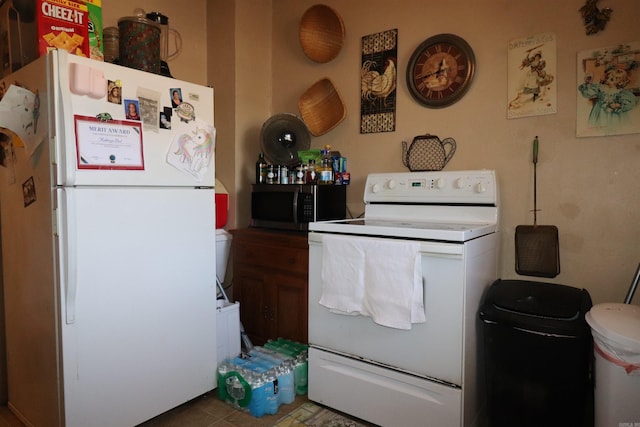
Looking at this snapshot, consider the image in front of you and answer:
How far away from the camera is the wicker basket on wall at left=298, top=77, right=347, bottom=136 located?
107 inches

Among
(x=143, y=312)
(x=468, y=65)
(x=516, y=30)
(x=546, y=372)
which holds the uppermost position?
(x=516, y=30)

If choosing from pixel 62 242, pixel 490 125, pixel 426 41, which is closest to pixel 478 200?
pixel 490 125

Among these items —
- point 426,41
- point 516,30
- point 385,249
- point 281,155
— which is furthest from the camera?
point 281,155

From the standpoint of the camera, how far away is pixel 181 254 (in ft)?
6.26

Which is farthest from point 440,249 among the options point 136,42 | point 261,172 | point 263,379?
point 136,42

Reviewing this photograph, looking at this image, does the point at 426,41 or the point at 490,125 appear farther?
the point at 426,41

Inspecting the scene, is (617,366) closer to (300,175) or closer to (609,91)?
(609,91)

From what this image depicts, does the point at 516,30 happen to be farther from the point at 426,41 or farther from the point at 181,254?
the point at 181,254

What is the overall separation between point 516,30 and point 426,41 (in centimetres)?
48

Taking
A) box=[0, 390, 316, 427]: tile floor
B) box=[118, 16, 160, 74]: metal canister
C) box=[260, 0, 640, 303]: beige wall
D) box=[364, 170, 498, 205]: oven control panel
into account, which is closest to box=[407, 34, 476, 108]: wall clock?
box=[260, 0, 640, 303]: beige wall

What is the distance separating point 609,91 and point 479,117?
0.58 metres

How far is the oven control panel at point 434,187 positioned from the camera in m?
1.99

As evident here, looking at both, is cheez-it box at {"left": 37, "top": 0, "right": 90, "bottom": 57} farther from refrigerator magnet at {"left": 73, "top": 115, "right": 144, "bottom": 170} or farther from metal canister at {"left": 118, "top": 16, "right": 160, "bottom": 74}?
refrigerator magnet at {"left": 73, "top": 115, "right": 144, "bottom": 170}

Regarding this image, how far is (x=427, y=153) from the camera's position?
234 cm
